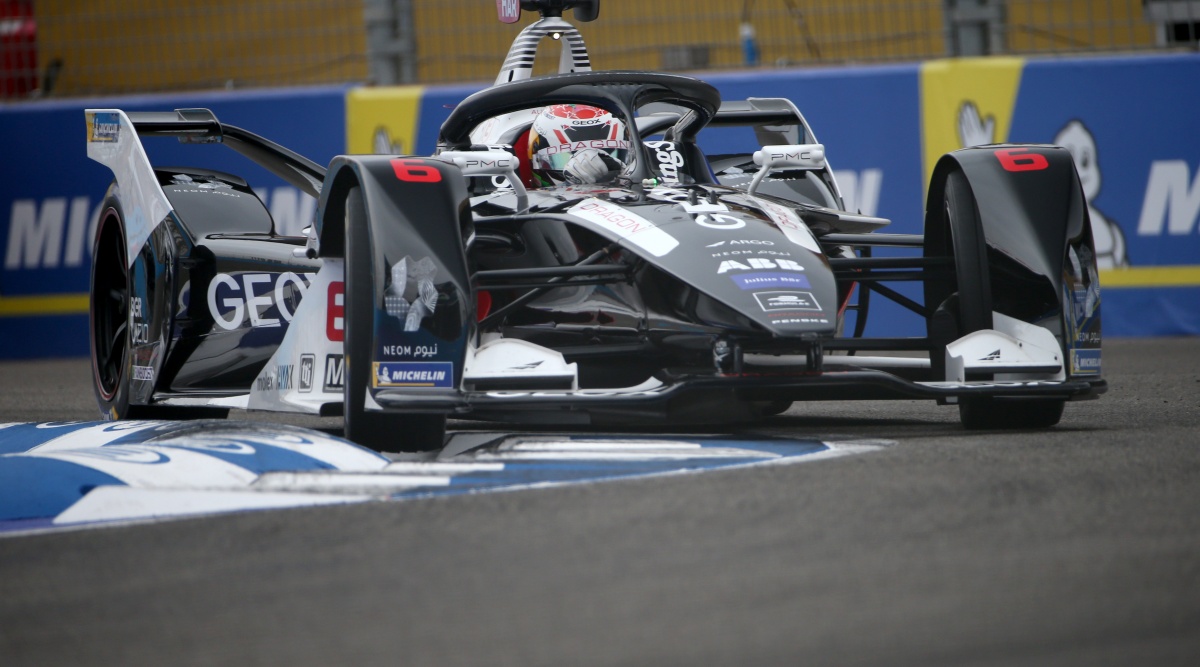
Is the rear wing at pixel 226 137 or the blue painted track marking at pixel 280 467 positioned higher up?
the rear wing at pixel 226 137

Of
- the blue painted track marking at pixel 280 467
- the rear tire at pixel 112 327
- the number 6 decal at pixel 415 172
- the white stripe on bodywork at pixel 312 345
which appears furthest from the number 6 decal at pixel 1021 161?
the rear tire at pixel 112 327

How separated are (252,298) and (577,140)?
1.47 metres

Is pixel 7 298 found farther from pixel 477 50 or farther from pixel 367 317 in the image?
pixel 367 317

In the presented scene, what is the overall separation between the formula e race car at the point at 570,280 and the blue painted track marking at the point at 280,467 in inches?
7.1

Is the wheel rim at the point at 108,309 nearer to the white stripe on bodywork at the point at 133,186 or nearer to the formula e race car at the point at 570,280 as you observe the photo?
the formula e race car at the point at 570,280

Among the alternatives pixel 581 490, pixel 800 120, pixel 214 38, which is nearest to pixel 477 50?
pixel 214 38

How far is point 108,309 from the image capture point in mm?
7312

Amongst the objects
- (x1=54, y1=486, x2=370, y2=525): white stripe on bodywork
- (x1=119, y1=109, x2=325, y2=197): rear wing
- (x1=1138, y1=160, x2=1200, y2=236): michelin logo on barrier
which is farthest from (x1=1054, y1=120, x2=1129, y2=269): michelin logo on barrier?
(x1=54, y1=486, x2=370, y2=525): white stripe on bodywork

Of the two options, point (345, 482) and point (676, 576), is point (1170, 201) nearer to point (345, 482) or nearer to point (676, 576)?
point (345, 482)

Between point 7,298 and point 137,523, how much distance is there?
8.02m

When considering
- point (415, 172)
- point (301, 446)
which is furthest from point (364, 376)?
point (415, 172)

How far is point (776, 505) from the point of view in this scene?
3.76 meters

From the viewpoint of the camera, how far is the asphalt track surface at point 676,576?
2637mm

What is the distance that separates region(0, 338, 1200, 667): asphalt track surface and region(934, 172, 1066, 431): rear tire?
43.4 inches
